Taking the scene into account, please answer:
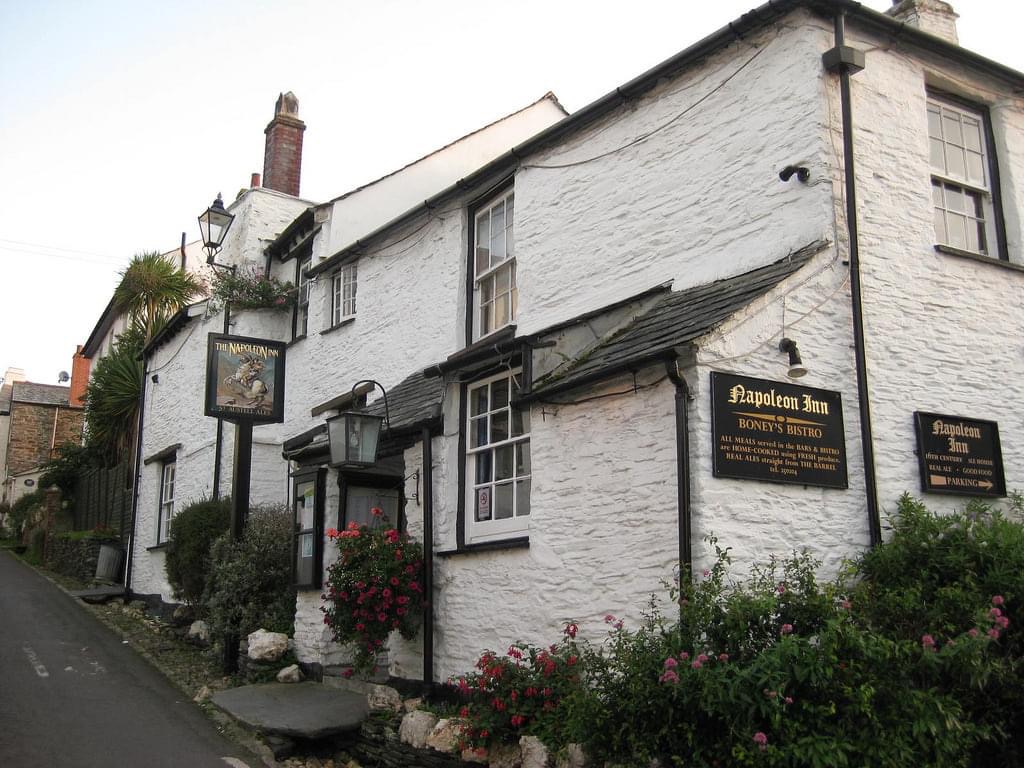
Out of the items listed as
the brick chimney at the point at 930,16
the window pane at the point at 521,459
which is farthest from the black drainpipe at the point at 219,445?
the brick chimney at the point at 930,16

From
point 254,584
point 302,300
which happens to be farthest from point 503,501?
point 302,300

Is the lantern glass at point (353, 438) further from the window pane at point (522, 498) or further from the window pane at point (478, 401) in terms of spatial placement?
the window pane at point (522, 498)

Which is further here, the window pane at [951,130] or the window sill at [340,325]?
the window sill at [340,325]

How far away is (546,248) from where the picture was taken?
32.7 ft

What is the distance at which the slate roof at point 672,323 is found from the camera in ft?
22.7

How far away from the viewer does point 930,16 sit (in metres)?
9.46

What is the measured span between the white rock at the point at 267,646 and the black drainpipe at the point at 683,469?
6252 mm

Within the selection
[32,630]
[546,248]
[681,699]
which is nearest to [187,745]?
[681,699]

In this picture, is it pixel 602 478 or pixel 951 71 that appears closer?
pixel 602 478

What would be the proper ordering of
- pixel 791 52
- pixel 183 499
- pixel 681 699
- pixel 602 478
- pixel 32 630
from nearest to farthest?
pixel 681 699, pixel 602 478, pixel 791 52, pixel 32 630, pixel 183 499

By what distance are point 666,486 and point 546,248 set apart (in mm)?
3938

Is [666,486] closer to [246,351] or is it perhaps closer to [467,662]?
[467,662]

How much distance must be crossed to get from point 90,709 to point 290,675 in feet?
6.74

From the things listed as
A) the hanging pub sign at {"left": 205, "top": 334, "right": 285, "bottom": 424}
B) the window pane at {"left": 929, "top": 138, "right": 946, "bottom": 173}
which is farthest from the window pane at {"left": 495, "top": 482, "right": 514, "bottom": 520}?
the window pane at {"left": 929, "top": 138, "right": 946, "bottom": 173}
